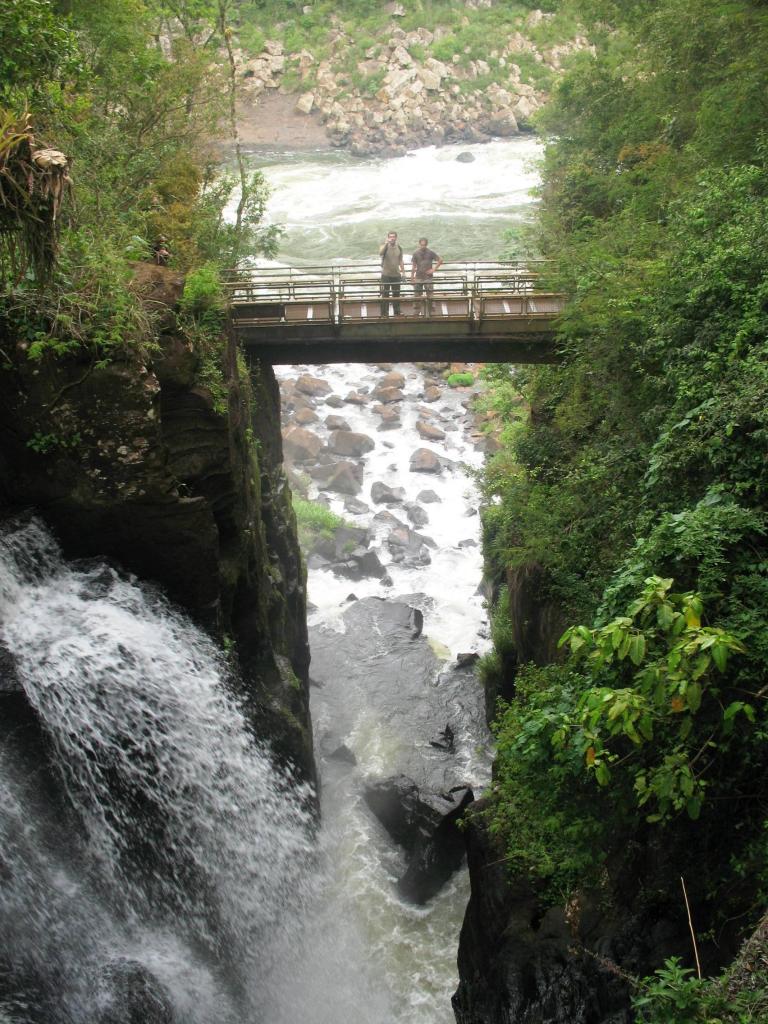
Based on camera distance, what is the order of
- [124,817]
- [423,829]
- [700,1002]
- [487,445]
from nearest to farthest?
1. [700,1002]
2. [124,817]
3. [423,829]
4. [487,445]

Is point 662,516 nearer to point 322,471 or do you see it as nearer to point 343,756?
point 343,756

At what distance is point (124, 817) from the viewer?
38.5ft

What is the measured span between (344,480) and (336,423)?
3.89m

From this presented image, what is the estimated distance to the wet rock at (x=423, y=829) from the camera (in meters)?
15.9

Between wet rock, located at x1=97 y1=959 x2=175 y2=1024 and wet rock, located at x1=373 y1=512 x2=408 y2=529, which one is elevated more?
wet rock, located at x1=373 y1=512 x2=408 y2=529

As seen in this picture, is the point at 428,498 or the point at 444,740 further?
the point at 428,498

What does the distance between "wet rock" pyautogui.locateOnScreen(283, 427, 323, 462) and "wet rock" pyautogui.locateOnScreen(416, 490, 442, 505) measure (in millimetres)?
4546

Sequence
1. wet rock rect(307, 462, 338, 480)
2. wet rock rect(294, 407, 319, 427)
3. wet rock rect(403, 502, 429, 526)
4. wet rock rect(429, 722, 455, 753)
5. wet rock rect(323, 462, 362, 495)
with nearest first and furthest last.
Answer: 1. wet rock rect(429, 722, 455, 753)
2. wet rock rect(403, 502, 429, 526)
3. wet rock rect(323, 462, 362, 495)
4. wet rock rect(307, 462, 338, 480)
5. wet rock rect(294, 407, 319, 427)

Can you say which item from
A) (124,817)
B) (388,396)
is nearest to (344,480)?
(388,396)

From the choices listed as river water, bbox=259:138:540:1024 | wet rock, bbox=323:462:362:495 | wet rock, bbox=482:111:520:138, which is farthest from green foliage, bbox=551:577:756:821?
wet rock, bbox=482:111:520:138

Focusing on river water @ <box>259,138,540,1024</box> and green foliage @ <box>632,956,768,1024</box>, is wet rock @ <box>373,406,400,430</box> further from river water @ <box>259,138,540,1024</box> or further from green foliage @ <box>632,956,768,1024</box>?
green foliage @ <box>632,956,768,1024</box>

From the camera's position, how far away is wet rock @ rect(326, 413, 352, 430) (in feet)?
111

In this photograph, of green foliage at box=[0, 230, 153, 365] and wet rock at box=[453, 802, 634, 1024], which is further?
green foliage at box=[0, 230, 153, 365]

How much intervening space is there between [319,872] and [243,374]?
986 centimetres
